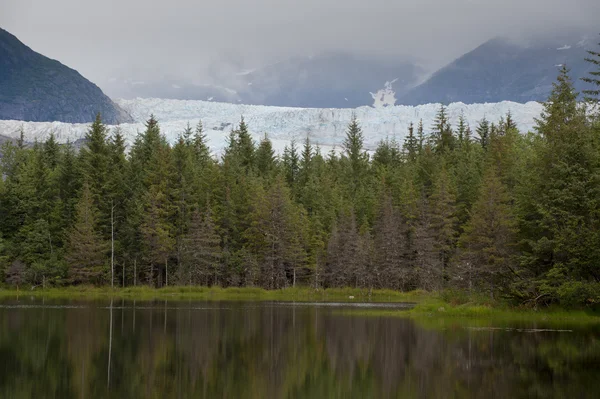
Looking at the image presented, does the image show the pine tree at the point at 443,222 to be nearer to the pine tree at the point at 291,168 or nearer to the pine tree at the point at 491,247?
the pine tree at the point at 491,247

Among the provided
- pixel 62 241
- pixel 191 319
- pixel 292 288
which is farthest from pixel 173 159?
pixel 191 319

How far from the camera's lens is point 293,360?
2008 centimetres

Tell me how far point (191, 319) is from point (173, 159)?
44784 millimetres

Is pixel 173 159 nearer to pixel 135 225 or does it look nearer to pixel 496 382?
pixel 135 225

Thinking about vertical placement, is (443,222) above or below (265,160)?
below

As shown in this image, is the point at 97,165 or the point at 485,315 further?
the point at 97,165

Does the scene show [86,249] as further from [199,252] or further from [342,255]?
[342,255]

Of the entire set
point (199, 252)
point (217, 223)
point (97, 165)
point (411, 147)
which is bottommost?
point (199, 252)

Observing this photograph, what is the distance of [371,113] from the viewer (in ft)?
583

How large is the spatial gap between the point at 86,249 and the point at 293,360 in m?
54.9

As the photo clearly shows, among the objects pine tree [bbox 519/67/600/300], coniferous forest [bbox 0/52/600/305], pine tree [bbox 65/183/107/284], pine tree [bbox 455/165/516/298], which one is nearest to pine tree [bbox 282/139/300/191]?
coniferous forest [bbox 0/52/600/305]

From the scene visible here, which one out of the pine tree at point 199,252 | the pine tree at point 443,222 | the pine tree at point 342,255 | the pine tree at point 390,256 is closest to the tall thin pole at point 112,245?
the pine tree at point 199,252

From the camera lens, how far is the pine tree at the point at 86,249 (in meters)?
70.1

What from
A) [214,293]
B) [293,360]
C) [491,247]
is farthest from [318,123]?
[293,360]
